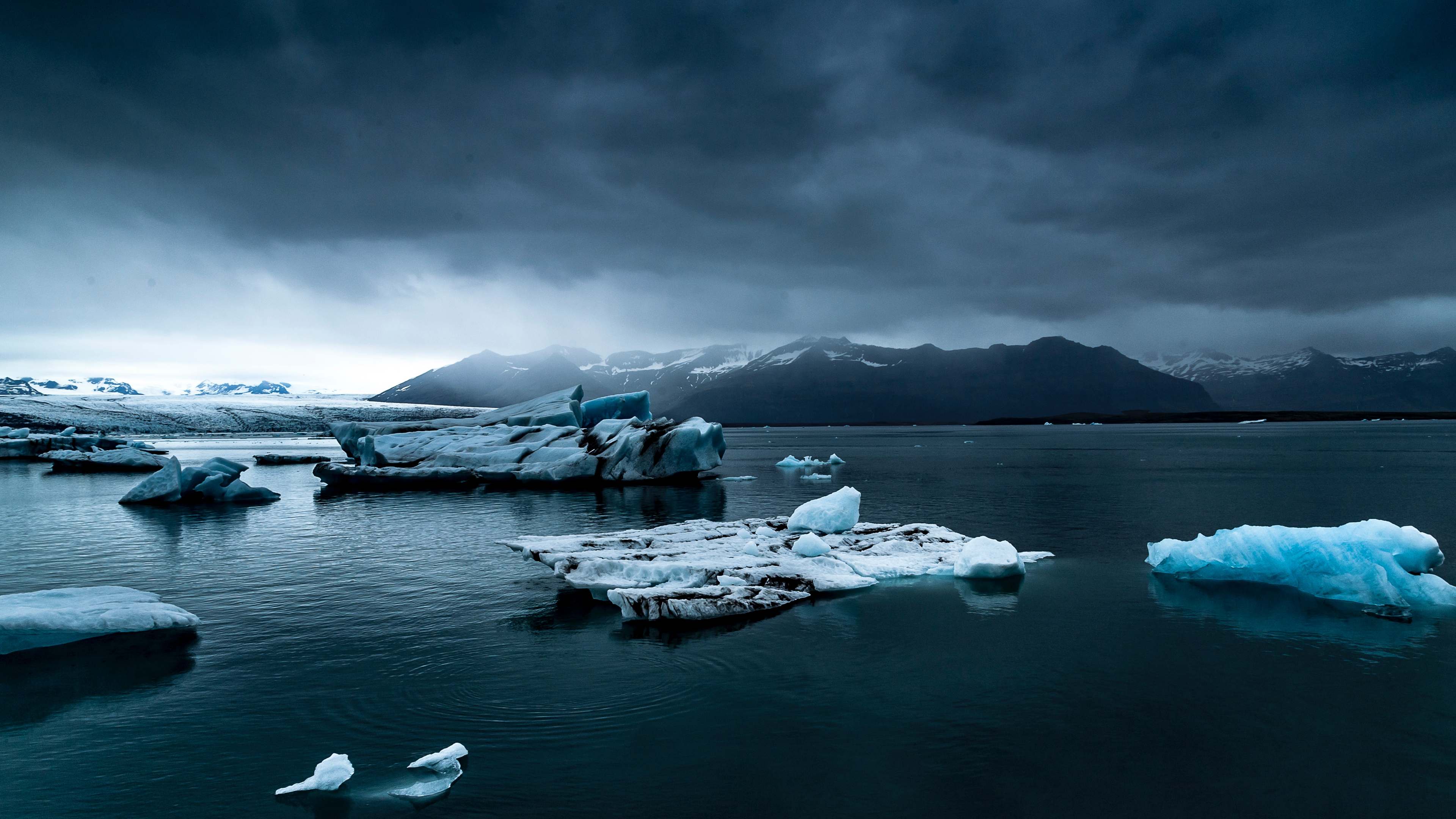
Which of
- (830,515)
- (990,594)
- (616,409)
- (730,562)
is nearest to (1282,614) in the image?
(990,594)

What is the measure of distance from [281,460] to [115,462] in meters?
10.8

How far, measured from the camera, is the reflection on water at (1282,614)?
39.5 feet

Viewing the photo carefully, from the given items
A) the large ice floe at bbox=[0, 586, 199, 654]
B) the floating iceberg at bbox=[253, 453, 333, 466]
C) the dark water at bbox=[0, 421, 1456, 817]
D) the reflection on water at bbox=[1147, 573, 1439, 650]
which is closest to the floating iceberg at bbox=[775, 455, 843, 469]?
the dark water at bbox=[0, 421, 1456, 817]

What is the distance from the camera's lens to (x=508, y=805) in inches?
268

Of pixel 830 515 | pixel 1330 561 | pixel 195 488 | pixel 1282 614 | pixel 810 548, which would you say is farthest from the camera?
pixel 195 488

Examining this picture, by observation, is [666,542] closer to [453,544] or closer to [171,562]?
[453,544]

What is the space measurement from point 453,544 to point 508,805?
53.7 ft

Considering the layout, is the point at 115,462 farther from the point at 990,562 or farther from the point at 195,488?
the point at 990,562

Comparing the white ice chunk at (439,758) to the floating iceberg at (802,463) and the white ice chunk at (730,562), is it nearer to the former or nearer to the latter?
the white ice chunk at (730,562)

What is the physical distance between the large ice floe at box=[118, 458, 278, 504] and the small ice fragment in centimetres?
2847

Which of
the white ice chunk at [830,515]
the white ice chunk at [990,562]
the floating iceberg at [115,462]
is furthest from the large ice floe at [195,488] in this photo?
the white ice chunk at [990,562]

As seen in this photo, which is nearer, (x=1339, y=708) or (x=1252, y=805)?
(x=1252, y=805)

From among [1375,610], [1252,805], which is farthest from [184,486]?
[1375,610]

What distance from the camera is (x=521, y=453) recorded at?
4081cm
